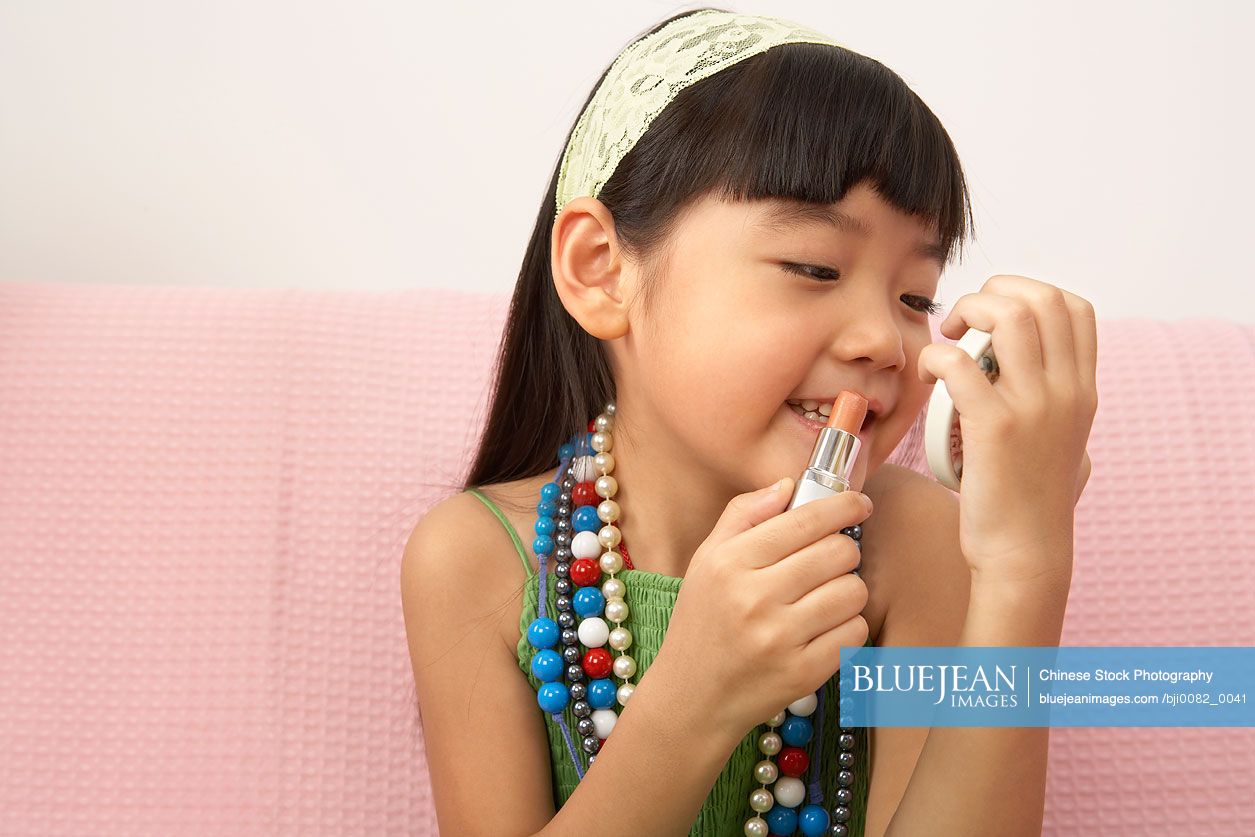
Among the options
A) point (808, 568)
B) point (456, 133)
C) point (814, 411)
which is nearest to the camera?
point (808, 568)

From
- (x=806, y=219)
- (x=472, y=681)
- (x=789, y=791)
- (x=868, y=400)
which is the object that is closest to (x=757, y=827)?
(x=789, y=791)

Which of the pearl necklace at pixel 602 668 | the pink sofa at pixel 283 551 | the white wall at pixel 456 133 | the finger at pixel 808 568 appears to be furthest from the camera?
the white wall at pixel 456 133

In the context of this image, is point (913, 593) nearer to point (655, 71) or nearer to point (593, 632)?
point (593, 632)

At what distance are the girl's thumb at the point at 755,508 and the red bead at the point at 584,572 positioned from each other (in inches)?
8.6

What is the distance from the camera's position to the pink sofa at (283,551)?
1082 millimetres

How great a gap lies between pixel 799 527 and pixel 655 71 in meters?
0.36

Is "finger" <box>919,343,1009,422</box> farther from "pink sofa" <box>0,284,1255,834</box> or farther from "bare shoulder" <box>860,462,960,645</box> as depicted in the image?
"pink sofa" <box>0,284,1255,834</box>

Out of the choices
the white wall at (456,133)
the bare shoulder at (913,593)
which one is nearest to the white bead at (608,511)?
the bare shoulder at (913,593)

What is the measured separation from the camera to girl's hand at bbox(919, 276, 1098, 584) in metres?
0.71

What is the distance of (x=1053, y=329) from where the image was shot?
28.5 inches

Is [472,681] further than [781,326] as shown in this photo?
Yes

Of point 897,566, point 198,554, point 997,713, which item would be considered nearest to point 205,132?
point 198,554

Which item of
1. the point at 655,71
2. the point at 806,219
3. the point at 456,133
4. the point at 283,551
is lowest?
the point at 283,551

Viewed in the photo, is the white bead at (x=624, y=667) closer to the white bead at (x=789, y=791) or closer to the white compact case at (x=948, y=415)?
the white bead at (x=789, y=791)
